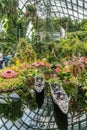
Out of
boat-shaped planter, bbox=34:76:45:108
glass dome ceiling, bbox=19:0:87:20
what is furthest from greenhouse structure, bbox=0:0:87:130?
glass dome ceiling, bbox=19:0:87:20

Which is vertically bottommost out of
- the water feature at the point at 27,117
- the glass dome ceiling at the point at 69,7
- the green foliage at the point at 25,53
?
the water feature at the point at 27,117

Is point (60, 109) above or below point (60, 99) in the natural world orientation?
below

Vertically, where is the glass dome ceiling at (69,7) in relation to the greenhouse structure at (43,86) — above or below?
above

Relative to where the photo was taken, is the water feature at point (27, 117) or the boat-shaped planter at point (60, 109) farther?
the water feature at point (27, 117)

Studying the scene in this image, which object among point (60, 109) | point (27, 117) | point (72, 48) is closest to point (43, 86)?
point (27, 117)

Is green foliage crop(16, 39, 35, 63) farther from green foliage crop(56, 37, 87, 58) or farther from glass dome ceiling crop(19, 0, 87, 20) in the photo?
glass dome ceiling crop(19, 0, 87, 20)

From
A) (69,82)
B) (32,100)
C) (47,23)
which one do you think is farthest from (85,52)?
(32,100)

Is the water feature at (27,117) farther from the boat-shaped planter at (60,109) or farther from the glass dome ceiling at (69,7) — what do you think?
the glass dome ceiling at (69,7)

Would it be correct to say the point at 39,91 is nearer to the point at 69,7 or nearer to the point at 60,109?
the point at 60,109

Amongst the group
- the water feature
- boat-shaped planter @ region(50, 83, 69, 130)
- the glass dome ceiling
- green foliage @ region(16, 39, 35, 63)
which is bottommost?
the water feature

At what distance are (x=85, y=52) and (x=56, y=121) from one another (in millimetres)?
8126

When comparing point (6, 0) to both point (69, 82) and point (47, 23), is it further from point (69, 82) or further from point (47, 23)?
→ point (69, 82)

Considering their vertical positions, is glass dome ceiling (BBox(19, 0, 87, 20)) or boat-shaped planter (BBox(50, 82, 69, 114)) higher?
glass dome ceiling (BBox(19, 0, 87, 20))

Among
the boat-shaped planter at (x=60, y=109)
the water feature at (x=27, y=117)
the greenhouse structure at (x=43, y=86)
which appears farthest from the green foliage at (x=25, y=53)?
the boat-shaped planter at (x=60, y=109)
